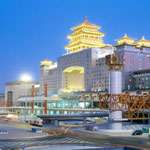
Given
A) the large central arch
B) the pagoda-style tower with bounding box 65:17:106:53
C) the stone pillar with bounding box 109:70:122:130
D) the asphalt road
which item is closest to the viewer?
the asphalt road

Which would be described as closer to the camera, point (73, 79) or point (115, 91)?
point (115, 91)

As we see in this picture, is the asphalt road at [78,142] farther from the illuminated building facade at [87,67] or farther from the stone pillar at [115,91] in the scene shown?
the illuminated building facade at [87,67]

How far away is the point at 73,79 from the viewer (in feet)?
604

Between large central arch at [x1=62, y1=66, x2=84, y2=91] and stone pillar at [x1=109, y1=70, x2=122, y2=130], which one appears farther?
large central arch at [x1=62, y1=66, x2=84, y2=91]

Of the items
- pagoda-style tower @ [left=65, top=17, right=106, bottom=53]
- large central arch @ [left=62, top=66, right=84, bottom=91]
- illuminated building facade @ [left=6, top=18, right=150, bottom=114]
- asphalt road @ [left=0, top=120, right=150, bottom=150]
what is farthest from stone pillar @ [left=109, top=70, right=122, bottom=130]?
large central arch @ [left=62, top=66, right=84, bottom=91]

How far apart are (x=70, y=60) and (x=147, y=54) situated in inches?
1701

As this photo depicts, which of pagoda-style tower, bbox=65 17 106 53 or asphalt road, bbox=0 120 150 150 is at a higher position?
pagoda-style tower, bbox=65 17 106 53

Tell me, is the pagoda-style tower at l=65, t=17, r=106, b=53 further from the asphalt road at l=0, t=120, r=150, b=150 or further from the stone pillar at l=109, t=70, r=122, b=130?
the asphalt road at l=0, t=120, r=150, b=150

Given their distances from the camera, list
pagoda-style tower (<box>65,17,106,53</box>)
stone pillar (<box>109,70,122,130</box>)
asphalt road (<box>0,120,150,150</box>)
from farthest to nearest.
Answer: pagoda-style tower (<box>65,17,106,53</box>) < stone pillar (<box>109,70,122,130</box>) < asphalt road (<box>0,120,150,150</box>)

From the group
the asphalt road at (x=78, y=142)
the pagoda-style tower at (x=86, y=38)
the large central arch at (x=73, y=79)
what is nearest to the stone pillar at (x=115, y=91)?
the asphalt road at (x=78, y=142)

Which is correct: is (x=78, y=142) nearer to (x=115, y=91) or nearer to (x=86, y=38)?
(x=115, y=91)

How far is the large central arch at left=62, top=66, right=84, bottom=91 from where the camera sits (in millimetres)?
183625

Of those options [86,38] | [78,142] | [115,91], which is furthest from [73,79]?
[78,142]

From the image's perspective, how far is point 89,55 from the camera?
524ft
